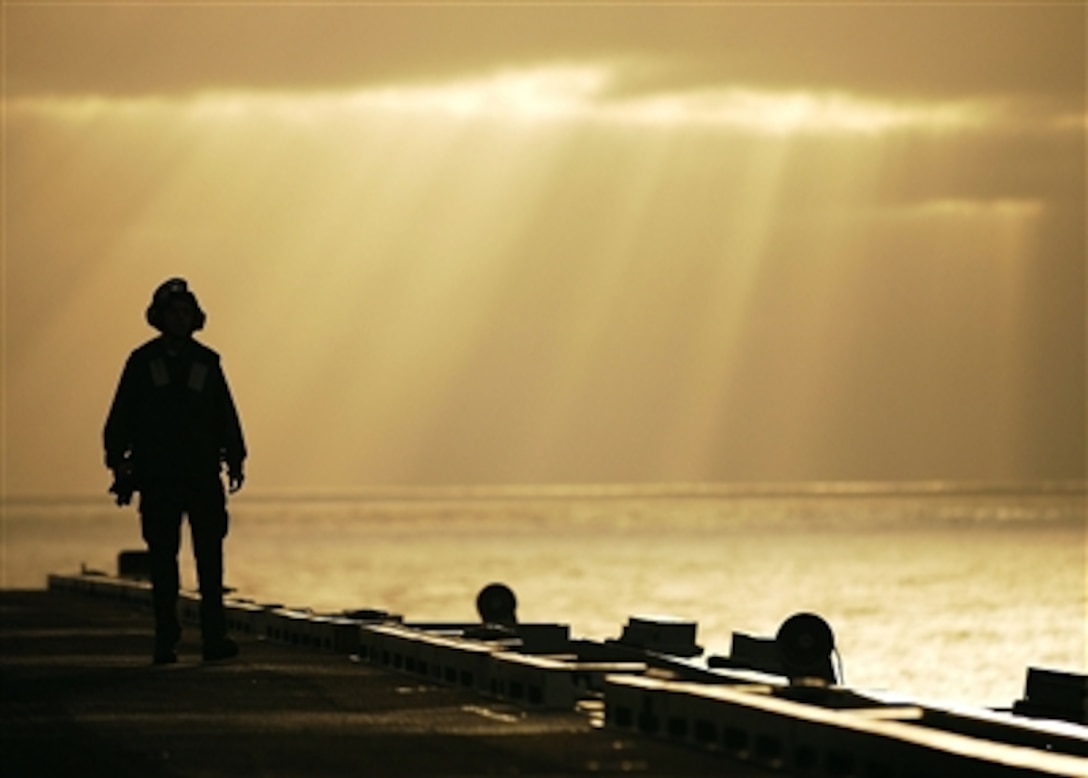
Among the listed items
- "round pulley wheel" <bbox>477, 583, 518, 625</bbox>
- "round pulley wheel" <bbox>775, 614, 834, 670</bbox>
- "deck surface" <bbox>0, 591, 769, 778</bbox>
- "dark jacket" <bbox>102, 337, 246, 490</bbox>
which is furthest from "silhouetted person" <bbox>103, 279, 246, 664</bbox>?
"round pulley wheel" <bbox>477, 583, 518, 625</bbox>

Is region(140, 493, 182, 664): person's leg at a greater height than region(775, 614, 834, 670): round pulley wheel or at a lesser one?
greater

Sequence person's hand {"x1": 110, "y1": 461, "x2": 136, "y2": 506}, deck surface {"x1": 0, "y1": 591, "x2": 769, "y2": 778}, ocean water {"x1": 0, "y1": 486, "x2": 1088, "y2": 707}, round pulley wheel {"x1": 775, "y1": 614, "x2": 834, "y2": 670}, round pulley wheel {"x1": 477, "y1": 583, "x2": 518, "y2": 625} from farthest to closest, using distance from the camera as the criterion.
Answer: ocean water {"x1": 0, "y1": 486, "x2": 1088, "y2": 707}, round pulley wheel {"x1": 477, "y1": 583, "x2": 518, "y2": 625}, person's hand {"x1": 110, "y1": 461, "x2": 136, "y2": 506}, round pulley wheel {"x1": 775, "y1": 614, "x2": 834, "y2": 670}, deck surface {"x1": 0, "y1": 591, "x2": 769, "y2": 778}

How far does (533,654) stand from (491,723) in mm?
5145

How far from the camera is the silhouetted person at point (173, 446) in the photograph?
21.5 metres

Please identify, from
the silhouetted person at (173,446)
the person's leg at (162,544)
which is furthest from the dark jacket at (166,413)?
the person's leg at (162,544)

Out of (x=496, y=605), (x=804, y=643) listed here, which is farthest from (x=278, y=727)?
(x=496, y=605)

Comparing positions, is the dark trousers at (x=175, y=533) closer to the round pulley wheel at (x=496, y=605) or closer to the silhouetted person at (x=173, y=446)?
the silhouetted person at (x=173, y=446)

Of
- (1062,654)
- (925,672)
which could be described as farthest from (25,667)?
(1062,654)

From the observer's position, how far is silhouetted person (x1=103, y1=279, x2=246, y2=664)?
21.5m

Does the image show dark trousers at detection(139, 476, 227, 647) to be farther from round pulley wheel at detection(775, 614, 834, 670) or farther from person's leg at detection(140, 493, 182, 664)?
round pulley wheel at detection(775, 614, 834, 670)

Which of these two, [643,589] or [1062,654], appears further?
[643,589]

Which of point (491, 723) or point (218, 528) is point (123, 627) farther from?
point (491, 723)

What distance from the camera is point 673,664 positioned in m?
23.4

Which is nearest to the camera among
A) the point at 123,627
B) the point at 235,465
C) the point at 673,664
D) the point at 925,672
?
the point at 235,465
